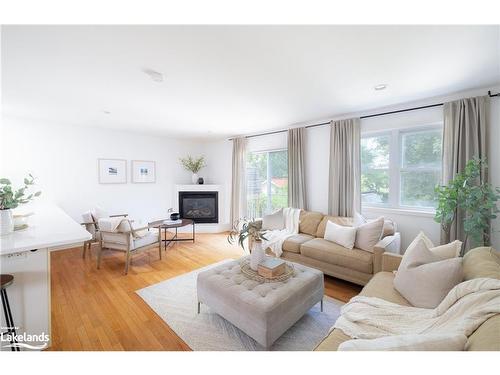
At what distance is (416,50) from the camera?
1.69 m

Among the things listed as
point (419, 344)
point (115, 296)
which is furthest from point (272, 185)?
point (419, 344)

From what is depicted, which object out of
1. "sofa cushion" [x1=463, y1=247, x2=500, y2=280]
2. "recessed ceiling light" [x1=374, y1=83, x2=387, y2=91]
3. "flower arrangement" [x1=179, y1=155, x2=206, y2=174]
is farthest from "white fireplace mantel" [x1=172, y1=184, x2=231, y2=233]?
"sofa cushion" [x1=463, y1=247, x2=500, y2=280]

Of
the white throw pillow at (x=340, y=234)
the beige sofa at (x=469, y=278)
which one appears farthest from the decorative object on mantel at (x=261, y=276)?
the white throw pillow at (x=340, y=234)

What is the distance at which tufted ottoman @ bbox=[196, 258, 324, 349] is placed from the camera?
1.56 meters

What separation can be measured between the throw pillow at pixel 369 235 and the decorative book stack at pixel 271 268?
1.22 metres

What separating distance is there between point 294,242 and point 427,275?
1718 mm

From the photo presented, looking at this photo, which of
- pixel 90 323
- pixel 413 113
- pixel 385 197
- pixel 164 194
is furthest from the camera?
pixel 164 194

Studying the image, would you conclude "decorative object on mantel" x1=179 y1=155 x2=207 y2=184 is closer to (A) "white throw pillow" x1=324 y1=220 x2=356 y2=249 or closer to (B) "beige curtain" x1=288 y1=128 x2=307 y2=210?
(B) "beige curtain" x1=288 y1=128 x2=307 y2=210

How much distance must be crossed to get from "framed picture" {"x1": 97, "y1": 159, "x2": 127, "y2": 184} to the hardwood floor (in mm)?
1423

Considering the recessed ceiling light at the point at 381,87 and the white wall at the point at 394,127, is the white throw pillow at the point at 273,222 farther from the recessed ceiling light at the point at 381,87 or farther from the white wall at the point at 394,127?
the recessed ceiling light at the point at 381,87
